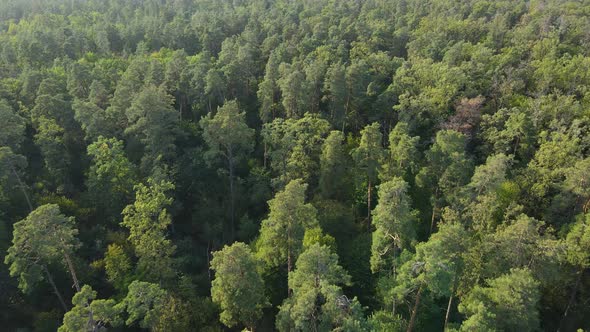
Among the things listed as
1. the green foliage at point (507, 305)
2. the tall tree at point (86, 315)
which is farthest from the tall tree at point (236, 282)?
the green foliage at point (507, 305)

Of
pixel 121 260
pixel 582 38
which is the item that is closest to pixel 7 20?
pixel 121 260

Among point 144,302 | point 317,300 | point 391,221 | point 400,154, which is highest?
point 391,221

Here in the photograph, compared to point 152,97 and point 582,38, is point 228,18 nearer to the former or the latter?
point 152,97

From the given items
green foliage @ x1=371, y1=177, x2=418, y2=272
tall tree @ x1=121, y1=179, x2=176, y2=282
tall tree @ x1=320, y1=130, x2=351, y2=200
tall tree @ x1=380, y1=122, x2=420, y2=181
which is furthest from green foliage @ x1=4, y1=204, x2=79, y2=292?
tall tree @ x1=380, y1=122, x2=420, y2=181

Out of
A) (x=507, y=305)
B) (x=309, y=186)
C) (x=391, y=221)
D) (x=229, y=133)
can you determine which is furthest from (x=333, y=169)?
(x=507, y=305)

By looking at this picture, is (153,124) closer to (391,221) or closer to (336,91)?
(336,91)
